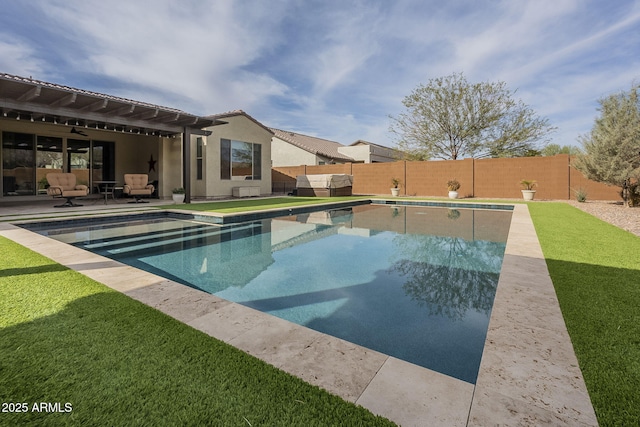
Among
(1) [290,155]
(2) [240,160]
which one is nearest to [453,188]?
(2) [240,160]

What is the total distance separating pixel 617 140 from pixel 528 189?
14.6 ft

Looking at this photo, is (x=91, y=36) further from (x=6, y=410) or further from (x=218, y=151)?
(x=6, y=410)

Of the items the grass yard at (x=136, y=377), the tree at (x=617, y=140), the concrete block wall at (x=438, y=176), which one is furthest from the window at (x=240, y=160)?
the tree at (x=617, y=140)

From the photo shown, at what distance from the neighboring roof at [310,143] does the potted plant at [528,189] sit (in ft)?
41.1

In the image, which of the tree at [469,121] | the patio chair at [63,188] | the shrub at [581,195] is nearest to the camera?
the patio chair at [63,188]

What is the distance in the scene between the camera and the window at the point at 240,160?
13594 mm

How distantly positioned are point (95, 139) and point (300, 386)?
1426 centimetres

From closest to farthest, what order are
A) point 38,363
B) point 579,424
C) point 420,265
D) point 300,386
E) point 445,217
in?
point 579,424 < point 300,386 < point 38,363 < point 420,265 < point 445,217

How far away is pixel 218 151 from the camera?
1323 cm

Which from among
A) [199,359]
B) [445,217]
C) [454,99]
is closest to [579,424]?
[199,359]

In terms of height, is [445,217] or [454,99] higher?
[454,99]

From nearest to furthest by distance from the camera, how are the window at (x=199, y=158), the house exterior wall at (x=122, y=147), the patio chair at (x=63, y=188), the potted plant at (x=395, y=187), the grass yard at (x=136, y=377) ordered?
the grass yard at (x=136, y=377) < the patio chair at (x=63, y=188) < the house exterior wall at (x=122, y=147) < the window at (x=199, y=158) < the potted plant at (x=395, y=187)

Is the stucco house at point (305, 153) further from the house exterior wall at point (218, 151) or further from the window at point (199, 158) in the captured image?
the window at point (199, 158)

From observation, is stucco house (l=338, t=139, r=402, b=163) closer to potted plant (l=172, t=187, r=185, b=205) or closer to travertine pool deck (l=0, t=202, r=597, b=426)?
potted plant (l=172, t=187, r=185, b=205)
